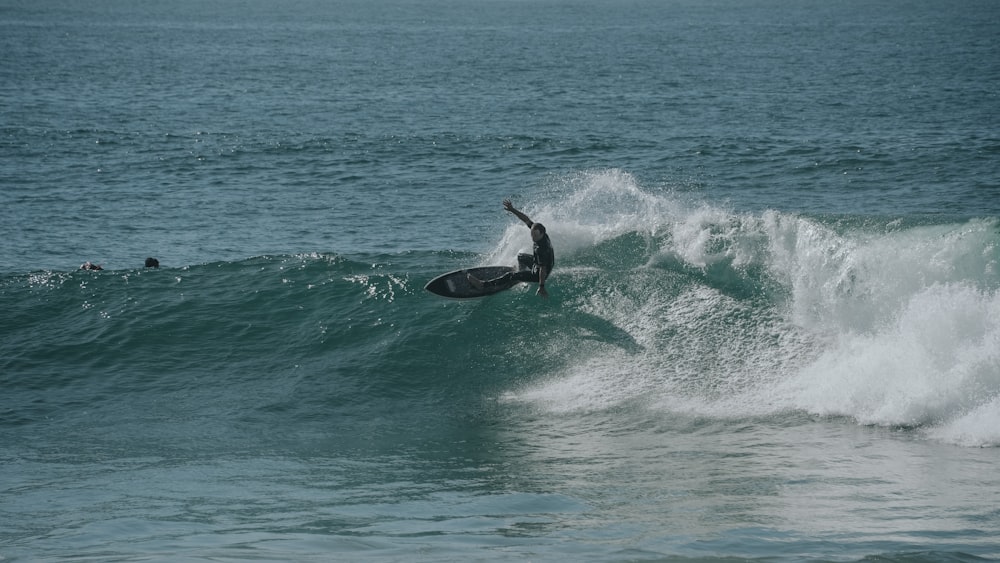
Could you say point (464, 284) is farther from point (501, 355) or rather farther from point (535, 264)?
point (501, 355)

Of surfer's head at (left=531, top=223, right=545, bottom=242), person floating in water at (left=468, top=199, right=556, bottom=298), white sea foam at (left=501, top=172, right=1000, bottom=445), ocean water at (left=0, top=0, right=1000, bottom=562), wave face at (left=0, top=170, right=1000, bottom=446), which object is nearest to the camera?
ocean water at (left=0, top=0, right=1000, bottom=562)

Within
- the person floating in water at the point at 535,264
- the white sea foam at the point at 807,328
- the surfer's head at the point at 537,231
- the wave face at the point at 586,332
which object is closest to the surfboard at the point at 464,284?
the person floating in water at the point at 535,264

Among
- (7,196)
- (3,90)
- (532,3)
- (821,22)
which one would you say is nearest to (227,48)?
(3,90)

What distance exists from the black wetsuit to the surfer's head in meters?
0.08

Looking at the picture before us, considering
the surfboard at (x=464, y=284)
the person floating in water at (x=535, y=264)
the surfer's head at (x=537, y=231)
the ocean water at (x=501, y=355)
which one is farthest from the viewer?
the surfboard at (x=464, y=284)

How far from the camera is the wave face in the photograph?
14.8 metres

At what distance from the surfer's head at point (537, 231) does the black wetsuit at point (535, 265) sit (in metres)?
0.08

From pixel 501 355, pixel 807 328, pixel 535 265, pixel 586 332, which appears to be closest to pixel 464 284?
pixel 535 265

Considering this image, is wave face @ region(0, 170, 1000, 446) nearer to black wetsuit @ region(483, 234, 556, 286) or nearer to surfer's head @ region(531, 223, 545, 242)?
black wetsuit @ region(483, 234, 556, 286)

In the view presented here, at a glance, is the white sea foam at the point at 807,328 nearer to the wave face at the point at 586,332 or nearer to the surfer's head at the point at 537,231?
the wave face at the point at 586,332

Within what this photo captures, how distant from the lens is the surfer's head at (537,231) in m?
17.4

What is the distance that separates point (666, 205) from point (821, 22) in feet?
349

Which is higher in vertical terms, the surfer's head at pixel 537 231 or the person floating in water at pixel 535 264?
the surfer's head at pixel 537 231

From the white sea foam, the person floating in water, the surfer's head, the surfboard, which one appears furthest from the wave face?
the surfer's head
